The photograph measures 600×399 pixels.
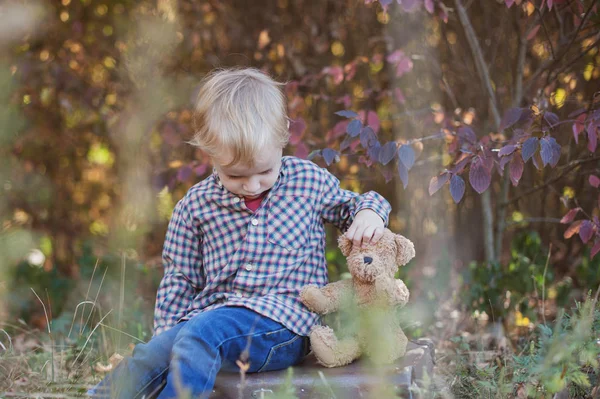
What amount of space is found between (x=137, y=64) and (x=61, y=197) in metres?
1.60

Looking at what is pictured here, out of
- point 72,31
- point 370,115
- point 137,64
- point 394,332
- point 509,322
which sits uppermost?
point 72,31

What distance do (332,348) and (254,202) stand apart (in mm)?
519

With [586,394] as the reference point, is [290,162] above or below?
above

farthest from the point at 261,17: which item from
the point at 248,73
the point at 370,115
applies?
the point at 248,73

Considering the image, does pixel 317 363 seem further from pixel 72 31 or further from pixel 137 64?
pixel 72 31

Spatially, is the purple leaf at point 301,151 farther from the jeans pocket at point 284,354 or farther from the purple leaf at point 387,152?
the jeans pocket at point 284,354

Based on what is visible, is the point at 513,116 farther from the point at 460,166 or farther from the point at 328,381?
the point at 328,381

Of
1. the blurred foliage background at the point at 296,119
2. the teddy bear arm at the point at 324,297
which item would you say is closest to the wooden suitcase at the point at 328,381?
the teddy bear arm at the point at 324,297

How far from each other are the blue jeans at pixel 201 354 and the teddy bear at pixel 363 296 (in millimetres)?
114

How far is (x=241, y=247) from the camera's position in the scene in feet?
6.80

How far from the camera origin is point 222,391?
6.08 feet

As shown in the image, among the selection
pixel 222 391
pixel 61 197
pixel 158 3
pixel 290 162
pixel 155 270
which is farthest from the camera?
pixel 61 197

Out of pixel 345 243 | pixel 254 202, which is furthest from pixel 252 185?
pixel 345 243

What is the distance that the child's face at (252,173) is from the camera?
6.30 ft
